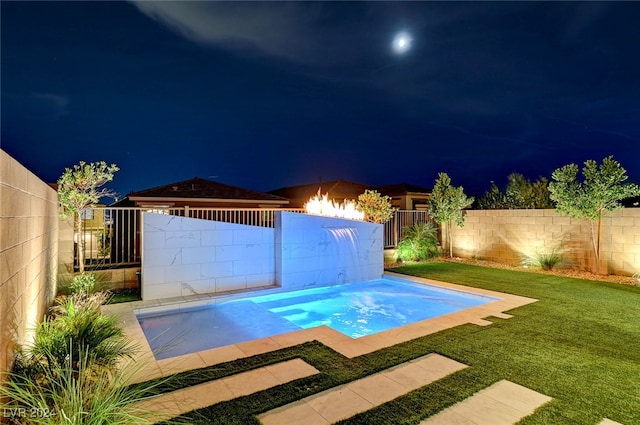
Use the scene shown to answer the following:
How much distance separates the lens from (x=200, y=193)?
550 inches

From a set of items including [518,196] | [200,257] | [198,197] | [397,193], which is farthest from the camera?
[397,193]

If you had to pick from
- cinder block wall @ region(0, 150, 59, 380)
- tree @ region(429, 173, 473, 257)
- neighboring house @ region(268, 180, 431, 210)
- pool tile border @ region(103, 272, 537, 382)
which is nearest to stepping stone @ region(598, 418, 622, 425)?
pool tile border @ region(103, 272, 537, 382)

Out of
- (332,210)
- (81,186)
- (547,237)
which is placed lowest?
(547,237)

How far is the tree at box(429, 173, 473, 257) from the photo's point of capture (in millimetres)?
11828

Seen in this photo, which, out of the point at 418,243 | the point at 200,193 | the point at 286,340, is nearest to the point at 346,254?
the point at 418,243

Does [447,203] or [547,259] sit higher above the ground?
[447,203]

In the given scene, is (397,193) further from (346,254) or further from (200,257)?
(200,257)

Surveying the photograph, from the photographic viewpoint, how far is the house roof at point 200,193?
12.9 meters

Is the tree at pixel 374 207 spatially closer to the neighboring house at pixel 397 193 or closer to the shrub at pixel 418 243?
the shrub at pixel 418 243

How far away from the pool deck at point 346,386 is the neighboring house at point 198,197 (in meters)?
8.78

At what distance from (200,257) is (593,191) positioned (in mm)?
9869

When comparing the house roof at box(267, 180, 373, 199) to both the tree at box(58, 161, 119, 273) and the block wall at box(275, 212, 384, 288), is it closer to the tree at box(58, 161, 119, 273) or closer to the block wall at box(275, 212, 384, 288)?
the block wall at box(275, 212, 384, 288)

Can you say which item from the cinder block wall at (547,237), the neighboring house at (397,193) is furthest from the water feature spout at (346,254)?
the neighboring house at (397,193)

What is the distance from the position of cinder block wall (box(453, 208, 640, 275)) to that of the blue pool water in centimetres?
482
